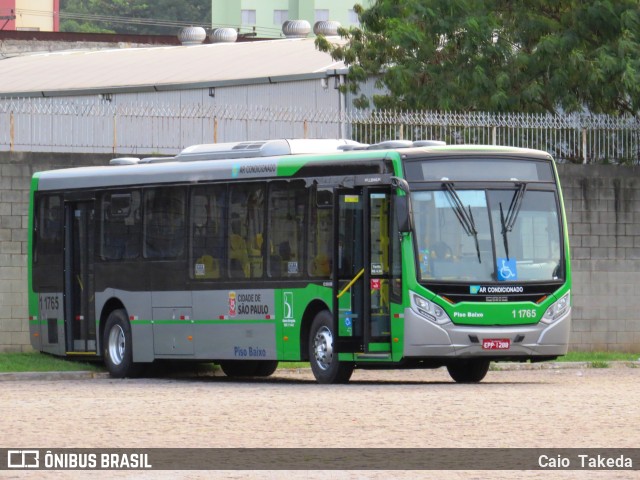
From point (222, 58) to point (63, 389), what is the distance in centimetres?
3075

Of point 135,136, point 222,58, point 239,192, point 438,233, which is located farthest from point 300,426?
point 222,58

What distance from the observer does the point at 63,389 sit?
72.9 feet

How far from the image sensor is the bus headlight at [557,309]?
22594 millimetres

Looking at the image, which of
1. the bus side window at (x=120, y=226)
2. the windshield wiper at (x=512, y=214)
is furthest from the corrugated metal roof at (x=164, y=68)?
the windshield wiper at (x=512, y=214)

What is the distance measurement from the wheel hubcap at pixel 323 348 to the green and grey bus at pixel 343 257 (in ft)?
0.07

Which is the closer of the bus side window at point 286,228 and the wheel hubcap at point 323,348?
the wheel hubcap at point 323,348

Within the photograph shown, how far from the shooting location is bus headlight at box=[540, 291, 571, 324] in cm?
2259

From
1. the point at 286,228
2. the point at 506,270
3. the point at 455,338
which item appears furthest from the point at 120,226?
the point at 506,270

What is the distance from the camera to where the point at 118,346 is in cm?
2625

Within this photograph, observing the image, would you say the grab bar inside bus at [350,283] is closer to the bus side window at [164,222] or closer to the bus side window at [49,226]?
the bus side window at [164,222]

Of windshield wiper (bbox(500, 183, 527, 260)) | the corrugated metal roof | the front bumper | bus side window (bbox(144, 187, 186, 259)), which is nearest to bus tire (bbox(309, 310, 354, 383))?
the front bumper

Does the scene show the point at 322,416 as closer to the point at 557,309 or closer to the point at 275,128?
the point at 557,309

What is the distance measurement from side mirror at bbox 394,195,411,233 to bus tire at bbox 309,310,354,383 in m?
1.60

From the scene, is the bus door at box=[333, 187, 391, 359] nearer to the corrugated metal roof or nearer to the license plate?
the license plate
